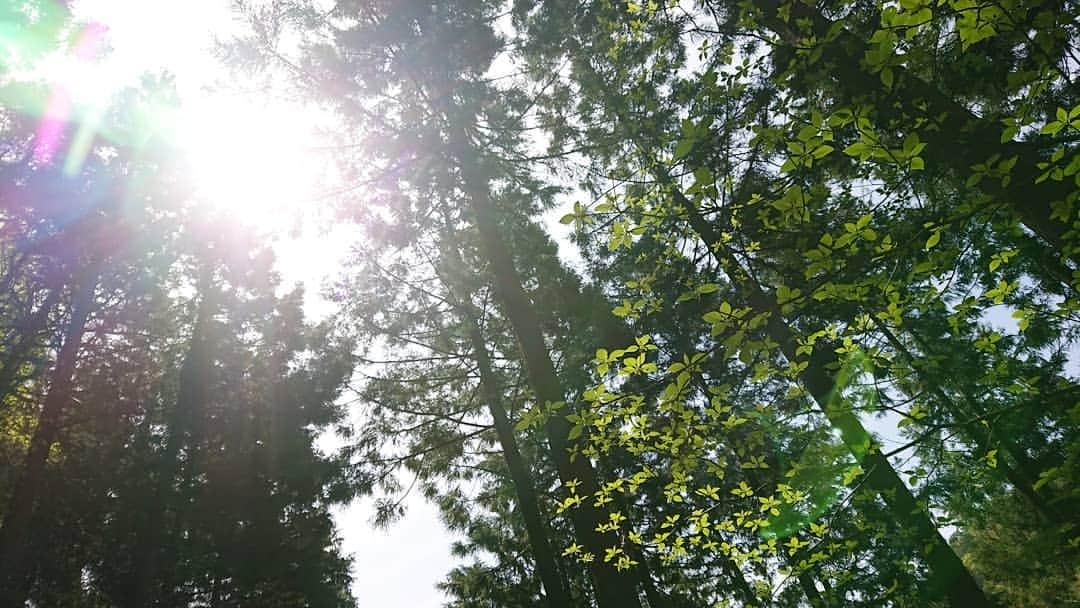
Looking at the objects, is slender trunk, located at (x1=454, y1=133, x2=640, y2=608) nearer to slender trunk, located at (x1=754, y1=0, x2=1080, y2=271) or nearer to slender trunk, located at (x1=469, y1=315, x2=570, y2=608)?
slender trunk, located at (x1=469, y1=315, x2=570, y2=608)

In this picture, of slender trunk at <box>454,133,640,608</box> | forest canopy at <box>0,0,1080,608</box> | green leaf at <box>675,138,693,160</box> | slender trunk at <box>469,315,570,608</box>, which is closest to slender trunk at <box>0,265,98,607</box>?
forest canopy at <box>0,0,1080,608</box>

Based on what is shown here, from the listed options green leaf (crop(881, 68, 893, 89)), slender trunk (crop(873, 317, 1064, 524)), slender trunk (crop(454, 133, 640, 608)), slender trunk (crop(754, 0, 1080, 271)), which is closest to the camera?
green leaf (crop(881, 68, 893, 89))

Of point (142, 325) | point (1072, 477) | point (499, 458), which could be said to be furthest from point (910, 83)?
point (142, 325)

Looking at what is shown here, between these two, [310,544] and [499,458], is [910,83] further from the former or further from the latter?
[310,544]

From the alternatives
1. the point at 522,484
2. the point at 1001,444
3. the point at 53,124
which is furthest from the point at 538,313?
the point at 53,124

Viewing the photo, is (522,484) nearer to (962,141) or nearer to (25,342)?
(962,141)

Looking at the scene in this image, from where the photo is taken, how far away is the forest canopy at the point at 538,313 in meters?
2.63

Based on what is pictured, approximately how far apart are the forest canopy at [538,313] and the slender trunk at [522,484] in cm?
9

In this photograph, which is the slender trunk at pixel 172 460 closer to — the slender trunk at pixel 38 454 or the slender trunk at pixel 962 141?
the slender trunk at pixel 38 454

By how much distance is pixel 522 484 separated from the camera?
28.9 feet

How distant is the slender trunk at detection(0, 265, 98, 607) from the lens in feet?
29.6

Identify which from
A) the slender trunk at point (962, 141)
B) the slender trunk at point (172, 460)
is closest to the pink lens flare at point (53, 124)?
the slender trunk at point (172, 460)

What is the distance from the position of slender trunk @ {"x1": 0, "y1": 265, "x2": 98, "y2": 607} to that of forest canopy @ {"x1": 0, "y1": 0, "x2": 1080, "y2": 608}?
85 millimetres

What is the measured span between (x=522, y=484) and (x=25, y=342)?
34.1ft
